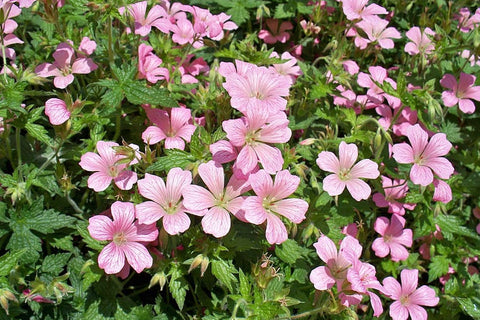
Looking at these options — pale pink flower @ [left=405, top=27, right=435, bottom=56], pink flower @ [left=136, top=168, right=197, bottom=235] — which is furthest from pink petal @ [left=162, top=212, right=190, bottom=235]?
pale pink flower @ [left=405, top=27, right=435, bottom=56]

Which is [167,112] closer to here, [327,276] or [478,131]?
[327,276]

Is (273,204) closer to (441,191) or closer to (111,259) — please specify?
(111,259)

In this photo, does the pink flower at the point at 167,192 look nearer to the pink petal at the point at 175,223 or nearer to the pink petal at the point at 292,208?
the pink petal at the point at 175,223

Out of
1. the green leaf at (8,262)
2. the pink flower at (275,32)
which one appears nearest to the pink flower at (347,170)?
the green leaf at (8,262)

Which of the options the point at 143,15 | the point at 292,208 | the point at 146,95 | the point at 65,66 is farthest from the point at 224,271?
the point at 143,15

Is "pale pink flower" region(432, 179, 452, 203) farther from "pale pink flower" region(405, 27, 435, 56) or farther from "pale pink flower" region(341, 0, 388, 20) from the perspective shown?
"pale pink flower" region(341, 0, 388, 20)
